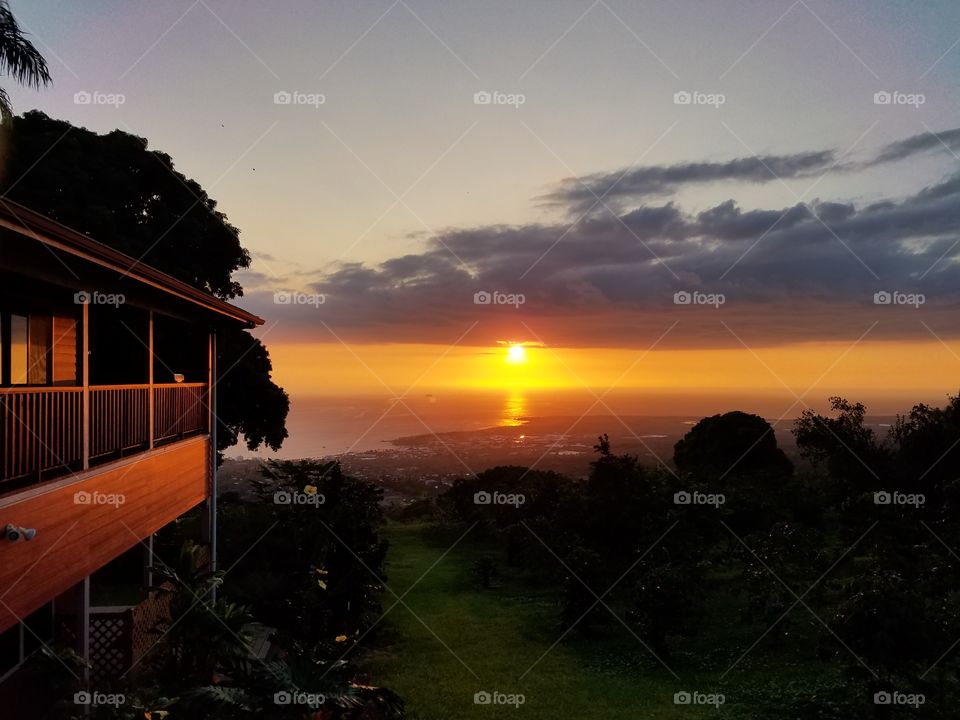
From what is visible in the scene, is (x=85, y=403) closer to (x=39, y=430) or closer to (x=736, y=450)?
(x=39, y=430)

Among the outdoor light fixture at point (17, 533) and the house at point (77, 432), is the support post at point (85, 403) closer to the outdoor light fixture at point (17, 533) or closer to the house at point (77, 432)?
the house at point (77, 432)

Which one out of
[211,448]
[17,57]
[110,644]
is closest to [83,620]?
[110,644]

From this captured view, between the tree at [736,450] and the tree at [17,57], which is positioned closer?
the tree at [17,57]

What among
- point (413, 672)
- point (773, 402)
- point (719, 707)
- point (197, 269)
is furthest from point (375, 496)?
point (773, 402)

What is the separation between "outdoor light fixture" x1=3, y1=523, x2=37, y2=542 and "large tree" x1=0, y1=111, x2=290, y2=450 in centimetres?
1850

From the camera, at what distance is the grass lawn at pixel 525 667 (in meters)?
12.6

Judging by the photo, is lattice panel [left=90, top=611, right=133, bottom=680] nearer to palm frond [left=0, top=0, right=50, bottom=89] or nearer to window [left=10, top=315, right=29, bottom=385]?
window [left=10, top=315, right=29, bottom=385]

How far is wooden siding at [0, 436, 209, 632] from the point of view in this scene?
6.30 meters

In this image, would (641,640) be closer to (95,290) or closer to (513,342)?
(513,342)

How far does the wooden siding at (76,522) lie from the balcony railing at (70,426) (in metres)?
0.22

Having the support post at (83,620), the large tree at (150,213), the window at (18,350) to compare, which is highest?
the large tree at (150,213)

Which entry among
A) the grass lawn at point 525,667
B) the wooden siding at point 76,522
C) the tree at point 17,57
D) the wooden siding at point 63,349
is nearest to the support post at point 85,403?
the wooden siding at point 76,522

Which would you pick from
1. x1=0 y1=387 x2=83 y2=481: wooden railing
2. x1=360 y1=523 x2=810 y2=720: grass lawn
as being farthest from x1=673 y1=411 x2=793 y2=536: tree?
x1=0 y1=387 x2=83 y2=481: wooden railing

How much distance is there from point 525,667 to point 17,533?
11384 millimetres
